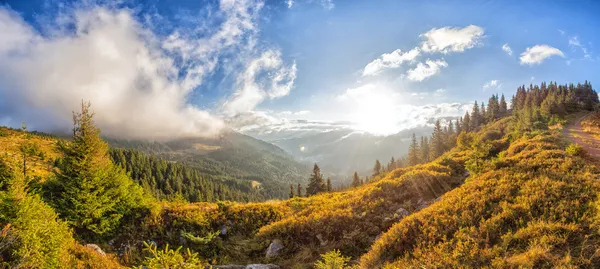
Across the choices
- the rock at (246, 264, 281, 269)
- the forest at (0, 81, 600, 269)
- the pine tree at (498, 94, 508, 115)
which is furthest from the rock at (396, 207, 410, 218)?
the pine tree at (498, 94, 508, 115)

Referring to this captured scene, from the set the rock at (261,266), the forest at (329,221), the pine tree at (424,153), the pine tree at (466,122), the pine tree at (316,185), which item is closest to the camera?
the forest at (329,221)

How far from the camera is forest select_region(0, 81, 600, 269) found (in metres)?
9.60

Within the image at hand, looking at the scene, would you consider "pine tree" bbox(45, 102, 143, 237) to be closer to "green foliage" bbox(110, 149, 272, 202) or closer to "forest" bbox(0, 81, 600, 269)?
"forest" bbox(0, 81, 600, 269)

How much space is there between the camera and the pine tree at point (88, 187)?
54.1 ft

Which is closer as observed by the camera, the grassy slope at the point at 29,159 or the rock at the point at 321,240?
the grassy slope at the point at 29,159

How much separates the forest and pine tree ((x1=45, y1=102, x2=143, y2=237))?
76 millimetres

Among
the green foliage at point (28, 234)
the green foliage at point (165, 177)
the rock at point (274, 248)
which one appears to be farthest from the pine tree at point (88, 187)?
the green foliage at point (165, 177)

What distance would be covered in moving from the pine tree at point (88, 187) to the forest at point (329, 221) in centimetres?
8

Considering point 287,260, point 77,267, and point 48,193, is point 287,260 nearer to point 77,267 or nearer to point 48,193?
point 77,267

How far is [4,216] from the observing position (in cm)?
1178

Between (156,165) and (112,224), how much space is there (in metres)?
176

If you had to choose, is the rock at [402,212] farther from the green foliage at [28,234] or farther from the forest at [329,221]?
the green foliage at [28,234]

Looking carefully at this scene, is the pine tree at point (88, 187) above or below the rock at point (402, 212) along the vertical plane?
above

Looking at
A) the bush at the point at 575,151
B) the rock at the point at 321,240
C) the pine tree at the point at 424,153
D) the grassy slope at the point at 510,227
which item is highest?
the bush at the point at 575,151
